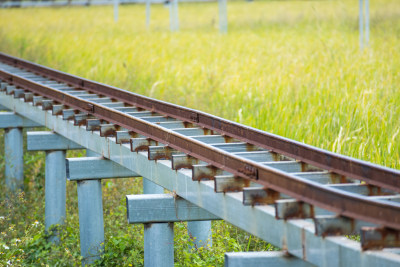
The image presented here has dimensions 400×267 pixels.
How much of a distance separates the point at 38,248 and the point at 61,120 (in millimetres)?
1203

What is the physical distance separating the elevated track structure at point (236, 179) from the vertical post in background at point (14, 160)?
805mm

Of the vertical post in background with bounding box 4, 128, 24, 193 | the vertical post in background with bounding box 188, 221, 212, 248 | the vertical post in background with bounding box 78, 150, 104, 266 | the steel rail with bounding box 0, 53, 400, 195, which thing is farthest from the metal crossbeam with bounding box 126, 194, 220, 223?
the vertical post in background with bounding box 4, 128, 24, 193

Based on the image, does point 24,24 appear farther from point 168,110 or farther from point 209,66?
point 168,110

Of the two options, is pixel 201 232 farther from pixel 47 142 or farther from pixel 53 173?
pixel 47 142

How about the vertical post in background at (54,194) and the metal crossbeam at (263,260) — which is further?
the vertical post in background at (54,194)

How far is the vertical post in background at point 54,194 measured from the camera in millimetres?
6500

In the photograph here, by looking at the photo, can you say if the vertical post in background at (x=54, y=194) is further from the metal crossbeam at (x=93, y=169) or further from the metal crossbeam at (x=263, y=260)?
the metal crossbeam at (x=263, y=260)

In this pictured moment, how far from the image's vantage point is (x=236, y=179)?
379 centimetres

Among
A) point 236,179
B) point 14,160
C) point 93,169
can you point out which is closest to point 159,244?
point 236,179

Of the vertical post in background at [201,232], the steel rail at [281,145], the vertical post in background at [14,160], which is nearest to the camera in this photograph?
the steel rail at [281,145]

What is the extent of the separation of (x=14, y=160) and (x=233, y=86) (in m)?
2.96

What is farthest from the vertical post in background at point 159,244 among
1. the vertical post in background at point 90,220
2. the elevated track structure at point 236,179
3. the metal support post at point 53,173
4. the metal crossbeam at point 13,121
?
the metal crossbeam at point 13,121

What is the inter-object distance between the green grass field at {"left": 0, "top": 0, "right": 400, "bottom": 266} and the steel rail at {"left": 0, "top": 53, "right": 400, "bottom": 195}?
2.57 ft

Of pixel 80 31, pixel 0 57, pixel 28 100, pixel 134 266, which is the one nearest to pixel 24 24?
pixel 80 31
